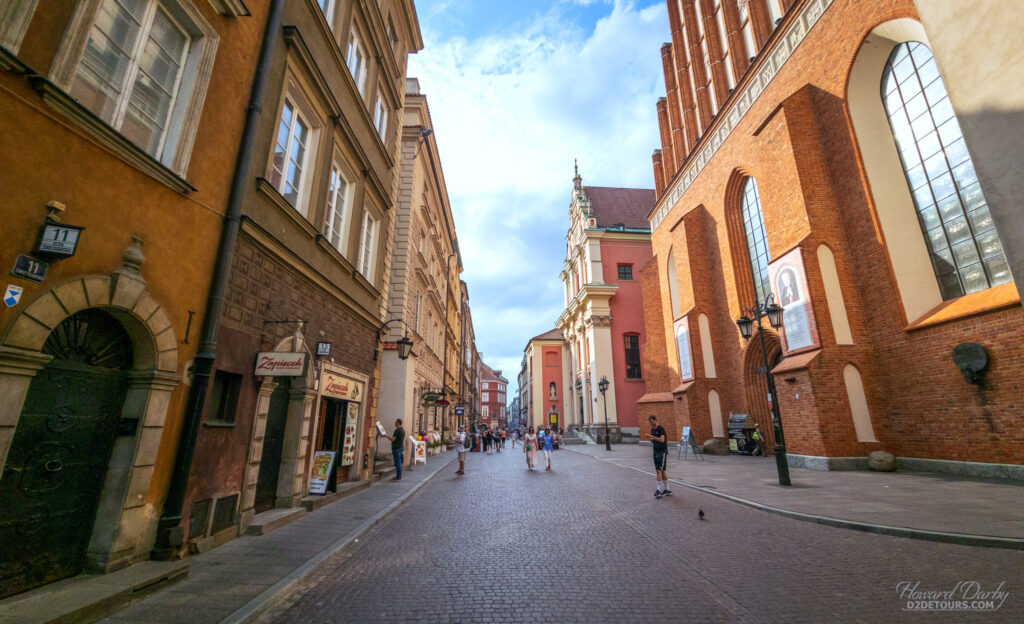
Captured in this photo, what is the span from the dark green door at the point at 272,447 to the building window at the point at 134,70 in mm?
4229

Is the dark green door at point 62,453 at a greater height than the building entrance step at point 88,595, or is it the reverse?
the dark green door at point 62,453

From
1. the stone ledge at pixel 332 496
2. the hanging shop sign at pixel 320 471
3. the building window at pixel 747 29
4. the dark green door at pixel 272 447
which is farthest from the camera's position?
the building window at pixel 747 29

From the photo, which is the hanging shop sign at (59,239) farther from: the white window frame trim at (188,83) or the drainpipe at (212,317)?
the drainpipe at (212,317)

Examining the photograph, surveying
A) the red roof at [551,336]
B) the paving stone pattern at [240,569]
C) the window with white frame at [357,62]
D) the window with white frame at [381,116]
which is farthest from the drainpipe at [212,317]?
the red roof at [551,336]

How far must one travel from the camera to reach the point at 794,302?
13.3 m

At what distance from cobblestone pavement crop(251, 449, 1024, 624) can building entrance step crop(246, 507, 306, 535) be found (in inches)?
57.0

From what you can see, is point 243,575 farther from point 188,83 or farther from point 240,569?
point 188,83

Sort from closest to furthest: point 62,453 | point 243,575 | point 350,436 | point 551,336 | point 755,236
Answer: point 62,453 → point 243,575 → point 350,436 → point 755,236 → point 551,336

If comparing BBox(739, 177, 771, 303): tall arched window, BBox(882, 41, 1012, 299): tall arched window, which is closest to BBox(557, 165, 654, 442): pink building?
BBox(739, 177, 771, 303): tall arched window

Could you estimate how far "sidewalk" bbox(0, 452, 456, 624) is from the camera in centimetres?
330

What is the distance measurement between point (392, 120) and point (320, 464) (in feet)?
33.8

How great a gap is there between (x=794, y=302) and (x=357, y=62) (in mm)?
14556

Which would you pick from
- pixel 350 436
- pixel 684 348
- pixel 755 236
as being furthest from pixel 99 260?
pixel 684 348

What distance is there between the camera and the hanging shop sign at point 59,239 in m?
3.32
